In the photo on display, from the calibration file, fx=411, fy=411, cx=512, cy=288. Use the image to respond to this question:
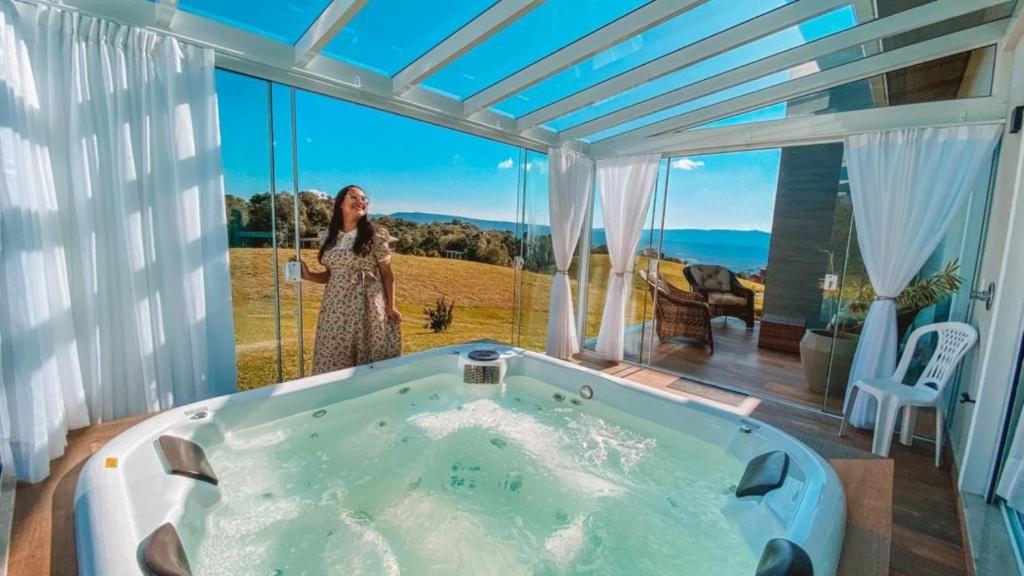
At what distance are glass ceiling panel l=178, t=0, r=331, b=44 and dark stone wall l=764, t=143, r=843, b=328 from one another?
19.2 feet

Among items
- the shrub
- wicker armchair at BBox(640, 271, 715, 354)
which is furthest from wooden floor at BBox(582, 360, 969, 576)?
the shrub

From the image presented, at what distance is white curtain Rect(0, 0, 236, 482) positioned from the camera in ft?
5.38

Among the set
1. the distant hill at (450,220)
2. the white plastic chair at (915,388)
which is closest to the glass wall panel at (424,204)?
the distant hill at (450,220)

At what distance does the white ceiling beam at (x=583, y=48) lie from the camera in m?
2.09

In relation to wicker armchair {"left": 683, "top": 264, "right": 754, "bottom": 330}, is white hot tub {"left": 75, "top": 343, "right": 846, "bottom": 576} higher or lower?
lower

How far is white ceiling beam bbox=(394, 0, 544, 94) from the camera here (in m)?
2.10

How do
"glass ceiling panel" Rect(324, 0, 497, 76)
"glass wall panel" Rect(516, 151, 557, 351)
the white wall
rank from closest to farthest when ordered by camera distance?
the white wall → "glass ceiling panel" Rect(324, 0, 497, 76) → "glass wall panel" Rect(516, 151, 557, 351)

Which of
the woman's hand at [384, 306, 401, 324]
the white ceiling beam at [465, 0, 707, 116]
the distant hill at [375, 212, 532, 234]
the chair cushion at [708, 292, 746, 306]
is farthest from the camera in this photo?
the distant hill at [375, 212, 532, 234]

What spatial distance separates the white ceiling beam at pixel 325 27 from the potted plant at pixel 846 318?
12.5ft

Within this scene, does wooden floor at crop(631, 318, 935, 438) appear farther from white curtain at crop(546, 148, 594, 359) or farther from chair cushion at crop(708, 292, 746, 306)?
white curtain at crop(546, 148, 594, 359)

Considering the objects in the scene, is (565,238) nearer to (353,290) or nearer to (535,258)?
(535,258)

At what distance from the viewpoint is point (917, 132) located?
2.76 m

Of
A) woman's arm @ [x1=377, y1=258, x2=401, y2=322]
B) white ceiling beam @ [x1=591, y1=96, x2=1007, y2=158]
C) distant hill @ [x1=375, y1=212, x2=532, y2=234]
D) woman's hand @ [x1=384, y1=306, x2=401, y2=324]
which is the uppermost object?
white ceiling beam @ [x1=591, y1=96, x2=1007, y2=158]

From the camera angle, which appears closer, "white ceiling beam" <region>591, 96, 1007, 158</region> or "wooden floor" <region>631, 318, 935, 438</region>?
"white ceiling beam" <region>591, 96, 1007, 158</region>
